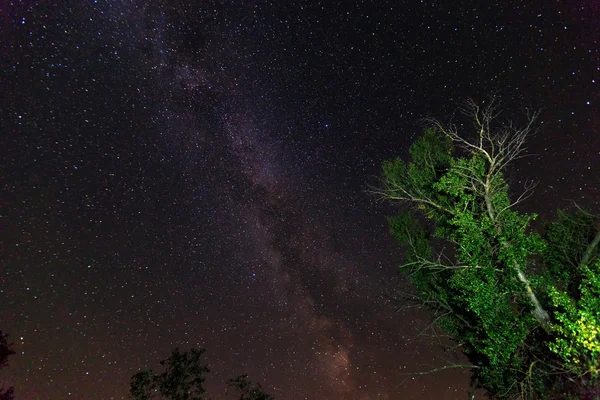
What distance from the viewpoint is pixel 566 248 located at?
1257 centimetres

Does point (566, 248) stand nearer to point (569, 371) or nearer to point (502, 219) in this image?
point (502, 219)

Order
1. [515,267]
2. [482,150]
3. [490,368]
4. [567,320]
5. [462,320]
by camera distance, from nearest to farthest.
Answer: [567,320] < [515,267] < [482,150] < [490,368] < [462,320]

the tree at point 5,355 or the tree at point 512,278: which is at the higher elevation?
the tree at point 5,355

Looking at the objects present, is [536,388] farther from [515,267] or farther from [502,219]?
[502,219]

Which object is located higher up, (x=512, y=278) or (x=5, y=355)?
(x=5, y=355)

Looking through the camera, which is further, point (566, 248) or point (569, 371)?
point (566, 248)

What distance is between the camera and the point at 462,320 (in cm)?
1427

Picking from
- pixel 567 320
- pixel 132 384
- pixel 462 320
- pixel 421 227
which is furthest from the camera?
pixel 132 384

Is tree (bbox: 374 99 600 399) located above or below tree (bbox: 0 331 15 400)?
below

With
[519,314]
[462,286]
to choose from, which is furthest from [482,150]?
[519,314]

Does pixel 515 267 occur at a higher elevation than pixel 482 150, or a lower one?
lower

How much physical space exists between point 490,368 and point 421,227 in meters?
6.70

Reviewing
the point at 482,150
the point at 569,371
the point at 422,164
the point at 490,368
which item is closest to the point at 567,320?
the point at 569,371

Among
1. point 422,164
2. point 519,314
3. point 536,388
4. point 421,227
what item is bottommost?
point 536,388
